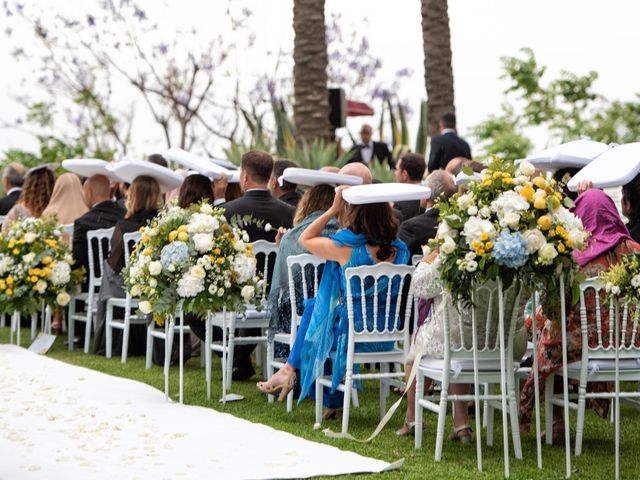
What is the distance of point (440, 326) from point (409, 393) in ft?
2.54

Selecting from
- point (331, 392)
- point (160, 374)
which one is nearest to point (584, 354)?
point (331, 392)

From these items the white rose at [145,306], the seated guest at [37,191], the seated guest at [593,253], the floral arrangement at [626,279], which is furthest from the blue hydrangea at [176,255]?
the seated guest at [37,191]

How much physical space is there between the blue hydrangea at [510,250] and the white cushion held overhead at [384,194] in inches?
40.8

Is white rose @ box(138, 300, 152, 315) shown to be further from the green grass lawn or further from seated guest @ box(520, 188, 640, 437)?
seated guest @ box(520, 188, 640, 437)

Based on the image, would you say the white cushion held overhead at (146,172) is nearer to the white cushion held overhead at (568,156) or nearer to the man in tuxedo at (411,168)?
the man in tuxedo at (411,168)

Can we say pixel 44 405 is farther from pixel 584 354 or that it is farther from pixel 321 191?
pixel 584 354

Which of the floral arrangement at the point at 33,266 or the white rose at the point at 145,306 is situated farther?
the floral arrangement at the point at 33,266

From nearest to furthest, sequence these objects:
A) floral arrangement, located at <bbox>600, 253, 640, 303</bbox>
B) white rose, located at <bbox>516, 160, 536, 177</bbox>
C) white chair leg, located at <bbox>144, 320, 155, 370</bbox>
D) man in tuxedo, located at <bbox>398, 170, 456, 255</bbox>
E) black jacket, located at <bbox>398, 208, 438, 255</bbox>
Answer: floral arrangement, located at <bbox>600, 253, 640, 303</bbox>
white rose, located at <bbox>516, 160, 536, 177</bbox>
man in tuxedo, located at <bbox>398, 170, 456, 255</bbox>
black jacket, located at <bbox>398, 208, 438, 255</bbox>
white chair leg, located at <bbox>144, 320, 155, 370</bbox>

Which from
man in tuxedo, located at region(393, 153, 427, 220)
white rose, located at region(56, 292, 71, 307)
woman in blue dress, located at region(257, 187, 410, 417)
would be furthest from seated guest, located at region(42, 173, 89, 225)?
woman in blue dress, located at region(257, 187, 410, 417)

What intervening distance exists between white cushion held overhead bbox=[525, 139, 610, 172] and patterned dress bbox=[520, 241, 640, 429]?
0.84 metres

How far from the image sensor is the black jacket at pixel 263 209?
10.1m

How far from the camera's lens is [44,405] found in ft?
29.2

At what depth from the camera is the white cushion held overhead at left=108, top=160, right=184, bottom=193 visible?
11.1 m

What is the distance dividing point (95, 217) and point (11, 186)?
3.21 metres
